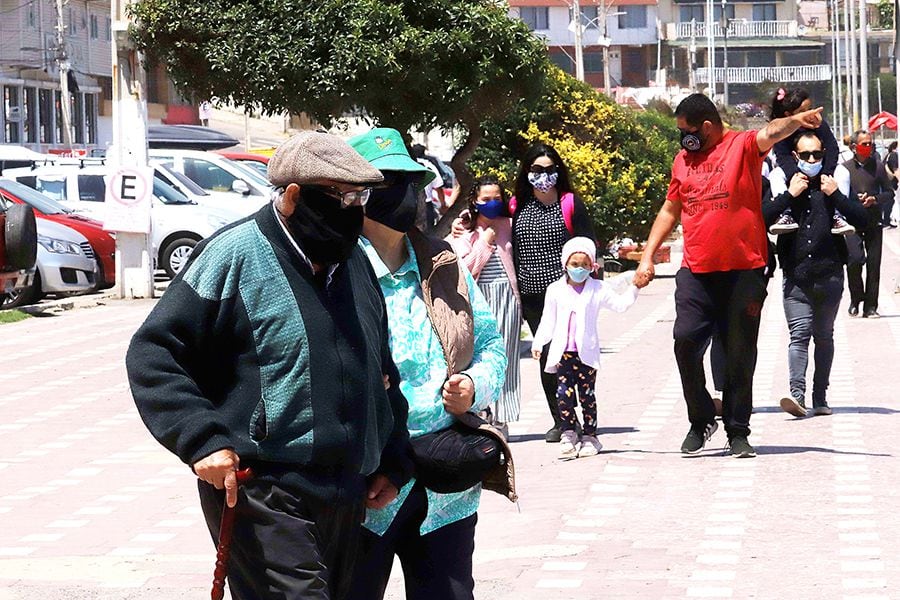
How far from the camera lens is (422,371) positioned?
4.76 metres

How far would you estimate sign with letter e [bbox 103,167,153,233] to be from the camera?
21250mm

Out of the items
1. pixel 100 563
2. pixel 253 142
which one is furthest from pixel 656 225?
pixel 253 142

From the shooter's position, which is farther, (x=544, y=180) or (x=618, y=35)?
(x=618, y=35)

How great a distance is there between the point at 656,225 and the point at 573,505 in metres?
2.08

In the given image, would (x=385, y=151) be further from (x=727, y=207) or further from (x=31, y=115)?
(x=31, y=115)

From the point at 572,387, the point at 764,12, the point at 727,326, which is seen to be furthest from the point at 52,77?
the point at 764,12

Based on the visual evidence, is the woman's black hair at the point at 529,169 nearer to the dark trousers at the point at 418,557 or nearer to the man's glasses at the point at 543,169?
the man's glasses at the point at 543,169

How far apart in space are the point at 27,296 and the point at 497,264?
11.7m

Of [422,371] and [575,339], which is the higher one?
[422,371]

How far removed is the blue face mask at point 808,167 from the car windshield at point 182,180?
14713 millimetres

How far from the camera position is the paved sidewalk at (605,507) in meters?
6.86

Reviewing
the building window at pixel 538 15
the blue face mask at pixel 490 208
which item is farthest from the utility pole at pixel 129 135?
the building window at pixel 538 15

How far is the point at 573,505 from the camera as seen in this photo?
8.41m

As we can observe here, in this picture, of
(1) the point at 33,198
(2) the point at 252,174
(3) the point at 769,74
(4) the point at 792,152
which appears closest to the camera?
(4) the point at 792,152
